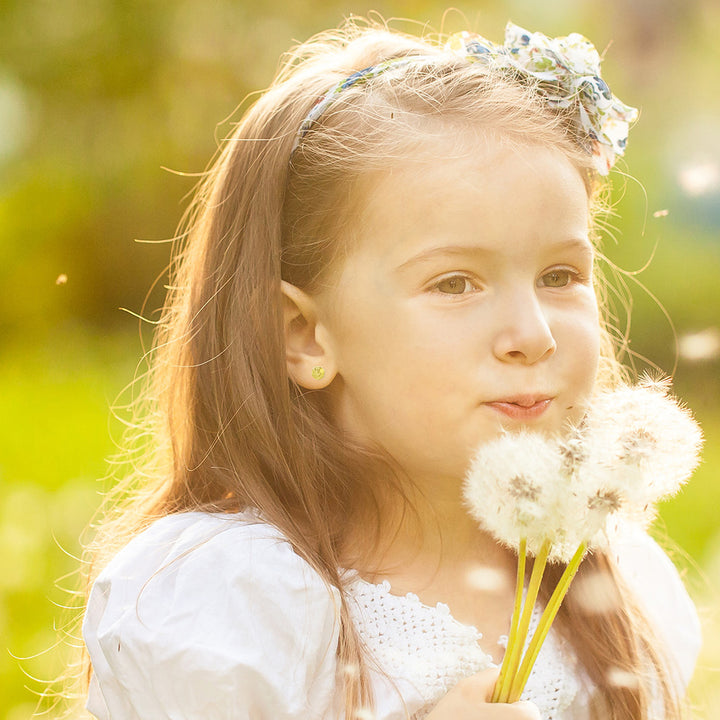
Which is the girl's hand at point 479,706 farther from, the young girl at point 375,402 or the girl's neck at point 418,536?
the girl's neck at point 418,536

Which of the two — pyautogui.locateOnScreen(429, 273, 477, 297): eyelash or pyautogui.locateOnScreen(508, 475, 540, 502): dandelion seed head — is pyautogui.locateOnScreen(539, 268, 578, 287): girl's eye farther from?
pyautogui.locateOnScreen(508, 475, 540, 502): dandelion seed head

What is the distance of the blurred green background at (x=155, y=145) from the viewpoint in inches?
158

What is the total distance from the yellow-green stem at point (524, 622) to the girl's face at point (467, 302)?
234mm

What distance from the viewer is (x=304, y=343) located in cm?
126

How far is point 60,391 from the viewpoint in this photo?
12.5ft

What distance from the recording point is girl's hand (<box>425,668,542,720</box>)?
0.95 m

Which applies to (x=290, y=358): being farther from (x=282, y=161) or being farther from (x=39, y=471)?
(x=39, y=471)

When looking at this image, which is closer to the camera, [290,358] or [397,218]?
[397,218]

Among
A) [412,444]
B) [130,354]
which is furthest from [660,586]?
[130,354]

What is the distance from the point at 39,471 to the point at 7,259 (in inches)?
78.1

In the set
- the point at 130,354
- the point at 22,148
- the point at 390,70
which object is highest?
the point at 390,70

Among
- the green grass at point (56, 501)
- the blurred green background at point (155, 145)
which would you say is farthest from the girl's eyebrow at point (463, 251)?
the blurred green background at point (155, 145)

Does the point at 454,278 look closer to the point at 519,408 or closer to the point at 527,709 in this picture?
the point at 519,408

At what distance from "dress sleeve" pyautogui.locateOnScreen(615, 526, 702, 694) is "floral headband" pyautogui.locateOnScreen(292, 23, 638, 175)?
567 millimetres
